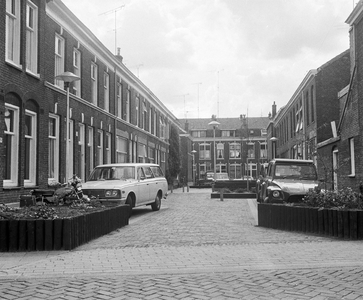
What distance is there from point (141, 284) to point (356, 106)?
596 inches

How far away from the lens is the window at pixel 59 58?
19.2 meters

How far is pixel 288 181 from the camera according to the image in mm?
14695

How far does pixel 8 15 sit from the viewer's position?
1493cm

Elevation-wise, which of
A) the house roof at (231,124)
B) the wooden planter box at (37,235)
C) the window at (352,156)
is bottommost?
the wooden planter box at (37,235)

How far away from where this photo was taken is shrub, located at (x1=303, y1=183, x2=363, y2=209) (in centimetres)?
998

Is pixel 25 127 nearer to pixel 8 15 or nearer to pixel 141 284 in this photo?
pixel 8 15

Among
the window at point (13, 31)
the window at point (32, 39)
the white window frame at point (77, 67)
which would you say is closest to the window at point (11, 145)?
the window at point (13, 31)

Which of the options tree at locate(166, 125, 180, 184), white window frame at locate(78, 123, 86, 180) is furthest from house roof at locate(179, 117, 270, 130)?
white window frame at locate(78, 123, 86, 180)

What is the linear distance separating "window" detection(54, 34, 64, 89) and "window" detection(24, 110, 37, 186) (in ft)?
9.64

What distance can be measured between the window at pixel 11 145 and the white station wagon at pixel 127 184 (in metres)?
2.49

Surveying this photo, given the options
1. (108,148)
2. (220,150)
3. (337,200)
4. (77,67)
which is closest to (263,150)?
(220,150)

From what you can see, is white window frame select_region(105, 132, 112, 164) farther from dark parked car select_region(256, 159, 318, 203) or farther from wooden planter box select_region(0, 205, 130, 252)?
wooden planter box select_region(0, 205, 130, 252)

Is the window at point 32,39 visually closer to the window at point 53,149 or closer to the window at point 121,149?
the window at point 53,149

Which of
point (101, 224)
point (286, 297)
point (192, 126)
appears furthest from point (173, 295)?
point (192, 126)
